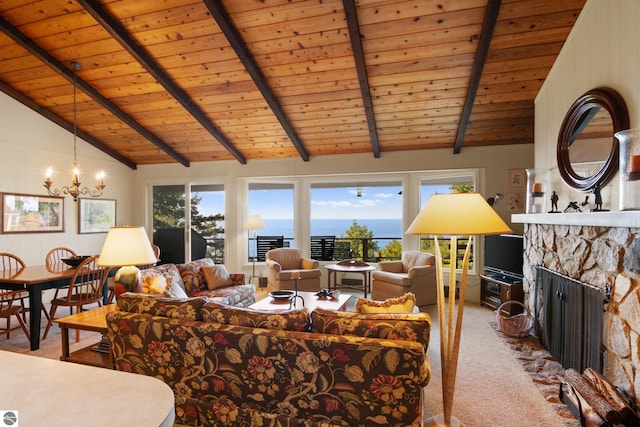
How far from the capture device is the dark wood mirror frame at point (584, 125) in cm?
238

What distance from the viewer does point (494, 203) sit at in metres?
5.09

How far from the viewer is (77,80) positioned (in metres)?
4.42

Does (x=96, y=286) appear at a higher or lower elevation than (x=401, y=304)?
lower

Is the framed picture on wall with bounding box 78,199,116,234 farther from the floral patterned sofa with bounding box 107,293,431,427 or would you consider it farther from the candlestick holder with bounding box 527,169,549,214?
the candlestick holder with bounding box 527,169,549,214

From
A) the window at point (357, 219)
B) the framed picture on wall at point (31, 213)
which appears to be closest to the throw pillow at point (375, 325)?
the window at point (357, 219)

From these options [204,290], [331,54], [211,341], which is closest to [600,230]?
[211,341]

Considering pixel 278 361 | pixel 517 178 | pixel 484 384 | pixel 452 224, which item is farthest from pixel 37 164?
pixel 517 178

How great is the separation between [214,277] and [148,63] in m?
2.72

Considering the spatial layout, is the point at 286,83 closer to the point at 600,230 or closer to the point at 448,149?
the point at 448,149

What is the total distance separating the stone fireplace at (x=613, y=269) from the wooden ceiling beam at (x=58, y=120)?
22.7 ft

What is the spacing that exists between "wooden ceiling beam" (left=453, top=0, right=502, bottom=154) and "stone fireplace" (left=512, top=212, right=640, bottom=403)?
172 centimetres

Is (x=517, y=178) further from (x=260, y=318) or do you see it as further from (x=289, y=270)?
(x=260, y=318)

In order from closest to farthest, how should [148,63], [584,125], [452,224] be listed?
[452,224] → [584,125] → [148,63]

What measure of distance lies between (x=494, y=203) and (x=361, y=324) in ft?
13.8
